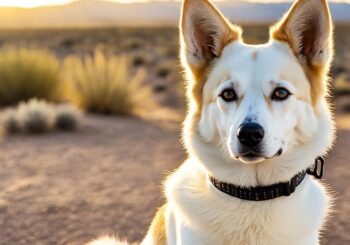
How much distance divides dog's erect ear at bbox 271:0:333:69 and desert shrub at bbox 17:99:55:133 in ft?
27.2

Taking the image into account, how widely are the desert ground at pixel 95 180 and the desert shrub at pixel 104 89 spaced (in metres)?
0.62

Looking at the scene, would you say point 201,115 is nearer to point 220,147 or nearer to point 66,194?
point 220,147

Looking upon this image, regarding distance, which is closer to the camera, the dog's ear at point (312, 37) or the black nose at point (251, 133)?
the black nose at point (251, 133)

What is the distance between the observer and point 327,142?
3795mm

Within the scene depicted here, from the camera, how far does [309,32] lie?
3.95m

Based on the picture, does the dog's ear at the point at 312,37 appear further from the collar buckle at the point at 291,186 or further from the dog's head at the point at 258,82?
the collar buckle at the point at 291,186

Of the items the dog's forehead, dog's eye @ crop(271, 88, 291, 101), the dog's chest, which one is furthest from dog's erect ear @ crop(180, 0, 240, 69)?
the dog's chest

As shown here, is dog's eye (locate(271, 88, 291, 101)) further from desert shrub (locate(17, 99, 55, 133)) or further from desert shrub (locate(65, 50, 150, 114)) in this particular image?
desert shrub (locate(65, 50, 150, 114))

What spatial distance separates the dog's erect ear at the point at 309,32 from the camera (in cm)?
378

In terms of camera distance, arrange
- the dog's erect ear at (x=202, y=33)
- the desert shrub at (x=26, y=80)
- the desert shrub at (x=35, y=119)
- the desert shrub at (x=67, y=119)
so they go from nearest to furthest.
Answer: the dog's erect ear at (x=202, y=33)
the desert shrub at (x=35, y=119)
the desert shrub at (x=67, y=119)
the desert shrub at (x=26, y=80)

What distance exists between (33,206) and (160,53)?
30.0m

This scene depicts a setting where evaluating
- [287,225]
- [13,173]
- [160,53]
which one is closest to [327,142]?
[287,225]

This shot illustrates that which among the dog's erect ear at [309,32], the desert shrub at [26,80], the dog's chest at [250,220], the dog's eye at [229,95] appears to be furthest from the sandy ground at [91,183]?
the desert shrub at [26,80]

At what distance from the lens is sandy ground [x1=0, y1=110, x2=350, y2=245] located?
19.9ft
